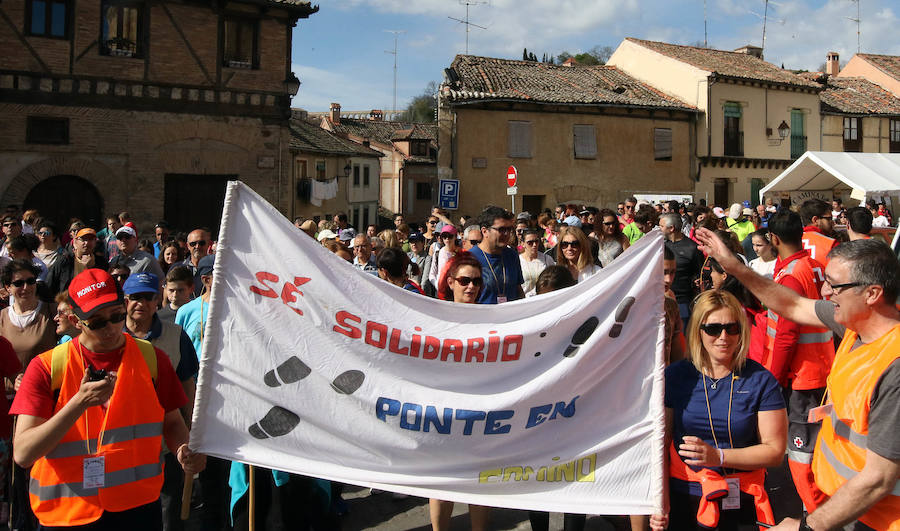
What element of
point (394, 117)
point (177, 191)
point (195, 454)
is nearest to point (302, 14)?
point (177, 191)

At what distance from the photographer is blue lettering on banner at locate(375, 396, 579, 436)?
3.74 meters

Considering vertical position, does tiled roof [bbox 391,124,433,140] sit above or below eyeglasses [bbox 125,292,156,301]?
above

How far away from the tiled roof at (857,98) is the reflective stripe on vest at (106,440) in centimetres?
3605

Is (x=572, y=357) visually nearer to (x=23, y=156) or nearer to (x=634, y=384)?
(x=634, y=384)

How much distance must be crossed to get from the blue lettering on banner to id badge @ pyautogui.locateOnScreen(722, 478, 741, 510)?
2.61 ft

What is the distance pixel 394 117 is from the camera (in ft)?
300

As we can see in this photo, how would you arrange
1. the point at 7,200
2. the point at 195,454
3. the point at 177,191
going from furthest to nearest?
the point at 177,191 → the point at 7,200 → the point at 195,454

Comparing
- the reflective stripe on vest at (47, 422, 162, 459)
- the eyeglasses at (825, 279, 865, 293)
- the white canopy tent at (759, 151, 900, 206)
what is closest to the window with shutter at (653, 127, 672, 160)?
the white canopy tent at (759, 151, 900, 206)

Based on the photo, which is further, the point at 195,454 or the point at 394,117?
the point at 394,117

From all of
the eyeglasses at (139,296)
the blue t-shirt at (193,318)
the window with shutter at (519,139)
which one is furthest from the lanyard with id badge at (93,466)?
the window with shutter at (519,139)

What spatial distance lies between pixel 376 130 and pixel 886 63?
3280 cm

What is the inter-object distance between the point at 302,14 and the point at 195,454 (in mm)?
19421

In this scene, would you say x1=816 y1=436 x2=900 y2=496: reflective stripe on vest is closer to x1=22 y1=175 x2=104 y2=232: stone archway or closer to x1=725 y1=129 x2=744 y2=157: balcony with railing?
x1=22 y1=175 x2=104 y2=232: stone archway

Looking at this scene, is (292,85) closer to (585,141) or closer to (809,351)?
(585,141)
